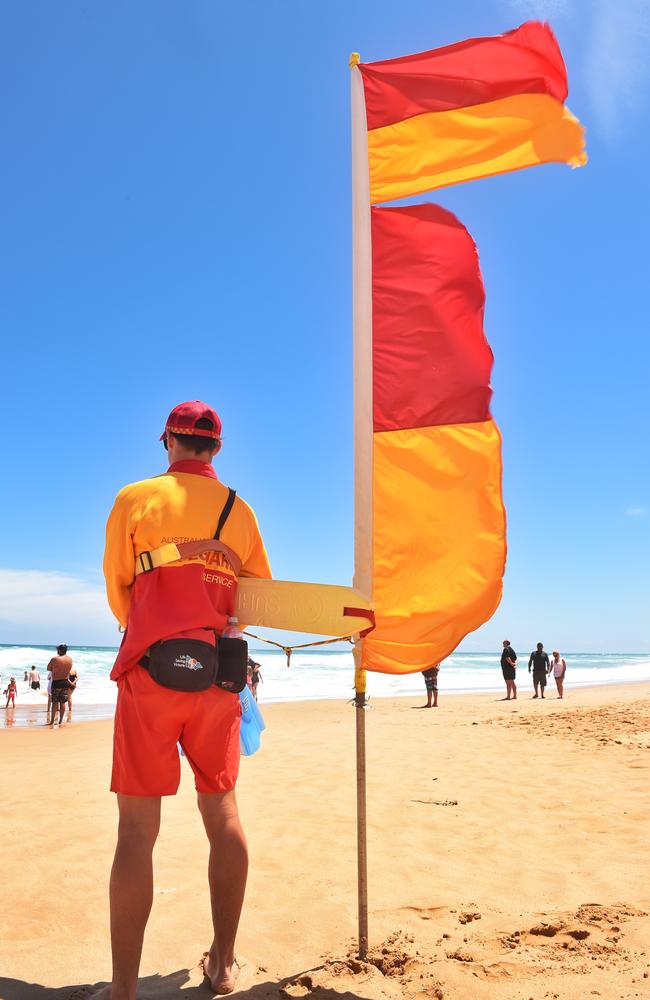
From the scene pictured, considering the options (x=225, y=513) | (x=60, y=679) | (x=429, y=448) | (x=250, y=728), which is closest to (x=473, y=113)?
(x=429, y=448)

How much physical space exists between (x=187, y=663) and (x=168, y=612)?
7.6 inches

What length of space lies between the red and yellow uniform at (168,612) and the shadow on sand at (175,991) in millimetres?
746

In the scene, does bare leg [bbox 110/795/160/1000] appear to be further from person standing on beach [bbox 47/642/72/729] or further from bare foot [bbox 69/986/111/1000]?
person standing on beach [bbox 47/642/72/729]

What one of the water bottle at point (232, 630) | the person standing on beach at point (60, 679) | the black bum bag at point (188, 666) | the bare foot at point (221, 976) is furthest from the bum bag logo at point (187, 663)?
the person standing on beach at point (60, 679)

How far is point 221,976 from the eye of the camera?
98.5 inches

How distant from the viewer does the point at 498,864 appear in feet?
13.0

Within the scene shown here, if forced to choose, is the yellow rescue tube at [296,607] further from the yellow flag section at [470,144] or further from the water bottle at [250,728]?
the yellow flag section at [470,144]

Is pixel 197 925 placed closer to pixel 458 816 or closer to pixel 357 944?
pixel 357 944

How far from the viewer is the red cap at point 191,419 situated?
2666mm

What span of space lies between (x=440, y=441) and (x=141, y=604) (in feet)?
4.54

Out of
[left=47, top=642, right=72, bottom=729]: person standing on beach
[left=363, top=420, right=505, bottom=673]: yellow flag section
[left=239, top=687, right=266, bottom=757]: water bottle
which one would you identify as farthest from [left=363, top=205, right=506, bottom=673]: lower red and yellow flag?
[left=47, top=642, right=72, bottom=729]: person standing on beach

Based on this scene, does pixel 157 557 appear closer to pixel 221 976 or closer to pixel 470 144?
pixel 221 976

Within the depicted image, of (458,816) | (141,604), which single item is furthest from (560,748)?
(141,604)

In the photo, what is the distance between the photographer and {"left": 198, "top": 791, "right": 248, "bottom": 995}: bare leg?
2.46 meters
